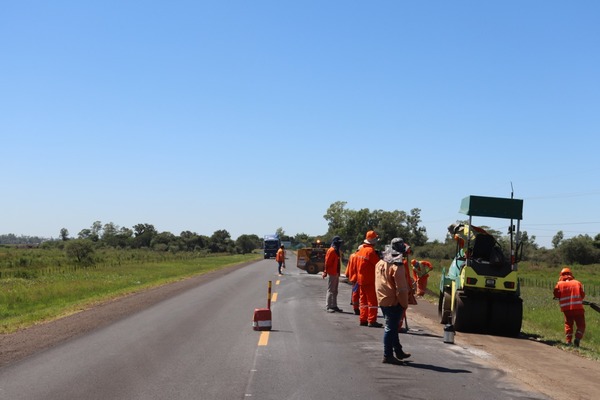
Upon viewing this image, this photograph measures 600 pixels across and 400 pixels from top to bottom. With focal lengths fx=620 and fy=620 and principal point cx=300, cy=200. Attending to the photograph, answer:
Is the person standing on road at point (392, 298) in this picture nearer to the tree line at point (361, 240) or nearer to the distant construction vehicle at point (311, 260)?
the tree line at point (361, 240)

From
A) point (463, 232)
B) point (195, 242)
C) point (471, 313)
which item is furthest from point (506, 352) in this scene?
point (195, 242)

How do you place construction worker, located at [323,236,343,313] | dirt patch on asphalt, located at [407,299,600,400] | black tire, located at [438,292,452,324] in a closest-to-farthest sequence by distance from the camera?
1. dirt patch on asphalt, located at [407,299,600,400]
2. black tire, located at [438,292,452,324]
3. construction worker, located at [323,236,343,313]

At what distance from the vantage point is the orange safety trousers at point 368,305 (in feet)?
47.2

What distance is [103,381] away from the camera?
8.29 metres

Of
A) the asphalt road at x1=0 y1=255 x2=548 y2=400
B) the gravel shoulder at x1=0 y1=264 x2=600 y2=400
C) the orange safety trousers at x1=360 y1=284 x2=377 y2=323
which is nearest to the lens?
the asphalt road at x1=0 y1=255 x2=548 y2=400

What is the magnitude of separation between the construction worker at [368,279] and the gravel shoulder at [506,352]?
5.63 feet

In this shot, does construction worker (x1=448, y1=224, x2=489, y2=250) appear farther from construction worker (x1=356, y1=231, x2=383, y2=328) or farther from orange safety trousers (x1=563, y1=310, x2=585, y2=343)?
orange safety trousers (x1=563, y1=310, x2=585, y2=343)

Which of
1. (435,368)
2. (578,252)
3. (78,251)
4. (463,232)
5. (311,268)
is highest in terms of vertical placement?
(578,252)

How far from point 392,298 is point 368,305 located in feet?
14.8

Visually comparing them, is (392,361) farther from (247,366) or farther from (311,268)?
(311,268)

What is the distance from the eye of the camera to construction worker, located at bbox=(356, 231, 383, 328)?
1427 centimetres

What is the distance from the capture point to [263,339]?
12.1m

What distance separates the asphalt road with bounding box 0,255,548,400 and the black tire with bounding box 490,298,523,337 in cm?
151

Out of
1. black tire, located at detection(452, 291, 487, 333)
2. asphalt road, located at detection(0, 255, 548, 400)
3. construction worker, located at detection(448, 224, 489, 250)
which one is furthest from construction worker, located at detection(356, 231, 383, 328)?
construction worker, located at detection(448, 224, 489, 250)
